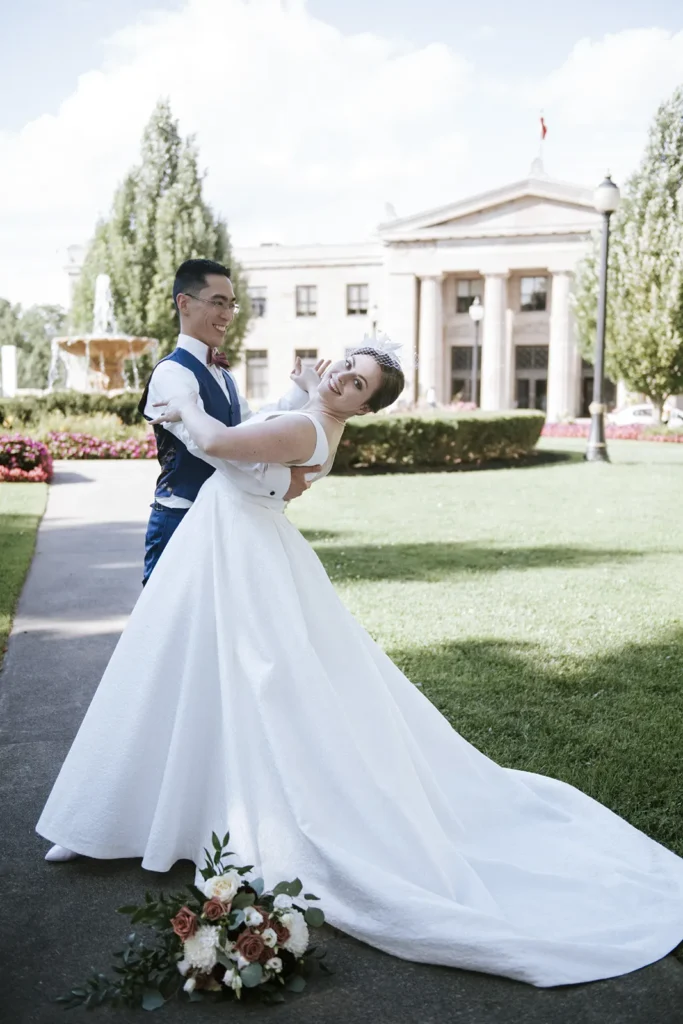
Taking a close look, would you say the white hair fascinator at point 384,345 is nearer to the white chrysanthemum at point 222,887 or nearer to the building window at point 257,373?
the white chrysanthemum at point 222,887

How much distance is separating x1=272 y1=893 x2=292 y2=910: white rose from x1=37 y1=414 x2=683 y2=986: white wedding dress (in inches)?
5.7

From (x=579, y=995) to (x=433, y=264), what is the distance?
50.3m

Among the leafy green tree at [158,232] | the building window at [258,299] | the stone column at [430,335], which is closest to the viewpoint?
the leafy green tree at [158,232]

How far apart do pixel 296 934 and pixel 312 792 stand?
0.43 m

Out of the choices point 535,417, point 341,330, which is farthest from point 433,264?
point 535,417

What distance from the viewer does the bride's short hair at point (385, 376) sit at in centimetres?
301

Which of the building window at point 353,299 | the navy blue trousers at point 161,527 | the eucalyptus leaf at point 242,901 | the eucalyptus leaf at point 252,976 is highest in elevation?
the building window at point 353,299

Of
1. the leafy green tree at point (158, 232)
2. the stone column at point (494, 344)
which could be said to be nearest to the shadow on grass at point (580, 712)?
the leafy green tree at point (158, 232)

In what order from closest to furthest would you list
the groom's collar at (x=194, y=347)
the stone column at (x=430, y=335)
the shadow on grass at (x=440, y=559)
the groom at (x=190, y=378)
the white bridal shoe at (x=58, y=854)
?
the white bridal shoe at (x=58, y=854)
the groom at (x=190, y=378)
the groom's collar at (x=194, y=347)
the shadow on grass at (x=440, y=559)
the stone column at (x=430, y=335)

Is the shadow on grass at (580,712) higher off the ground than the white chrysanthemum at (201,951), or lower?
lower

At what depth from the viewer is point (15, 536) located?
32.7 ft

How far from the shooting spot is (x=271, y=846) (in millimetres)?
2768

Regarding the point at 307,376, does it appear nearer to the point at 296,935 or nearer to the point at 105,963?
the point at 296,935

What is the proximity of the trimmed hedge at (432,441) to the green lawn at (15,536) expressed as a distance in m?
6.08
